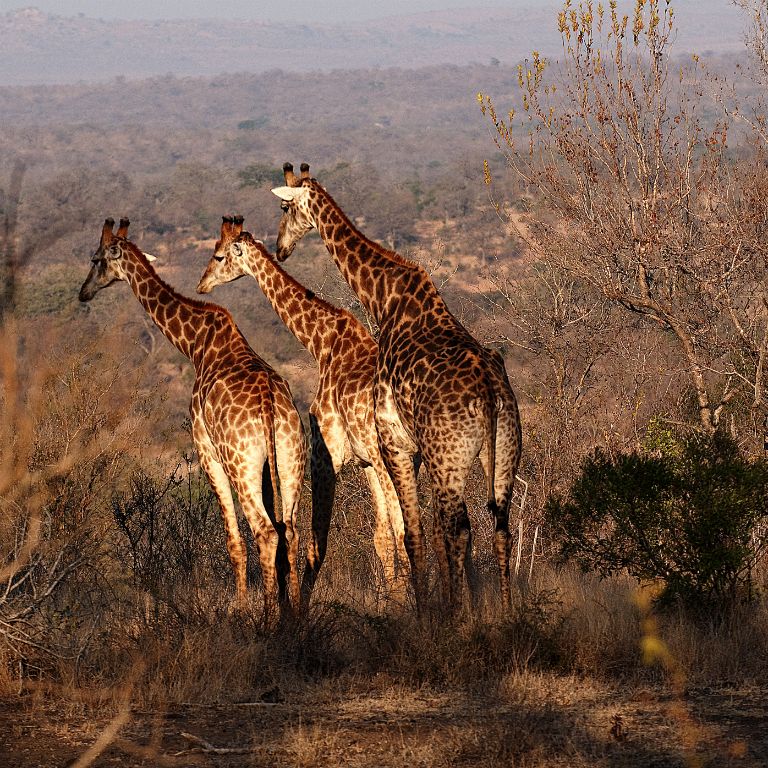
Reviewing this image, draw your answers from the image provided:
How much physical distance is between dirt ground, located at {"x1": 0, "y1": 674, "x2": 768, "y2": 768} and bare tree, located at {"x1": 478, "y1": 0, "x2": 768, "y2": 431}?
5.61 metres

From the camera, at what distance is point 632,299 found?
41.3ft

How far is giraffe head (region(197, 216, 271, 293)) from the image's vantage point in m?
10.1

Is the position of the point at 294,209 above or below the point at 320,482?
above

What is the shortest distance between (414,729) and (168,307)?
4903 millimetres

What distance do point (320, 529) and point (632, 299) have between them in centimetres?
470

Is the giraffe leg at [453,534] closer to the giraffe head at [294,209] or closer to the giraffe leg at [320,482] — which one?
the giraffe leg at [320,482]

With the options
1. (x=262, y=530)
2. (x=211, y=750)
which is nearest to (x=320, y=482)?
(x=262, y=530)

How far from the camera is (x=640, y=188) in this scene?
1246cm

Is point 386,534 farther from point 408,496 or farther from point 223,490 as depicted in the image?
point 223,490

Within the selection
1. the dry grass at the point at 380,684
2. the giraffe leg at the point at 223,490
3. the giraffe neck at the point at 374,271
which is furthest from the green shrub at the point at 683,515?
the giraffe leg at the point at 223,490

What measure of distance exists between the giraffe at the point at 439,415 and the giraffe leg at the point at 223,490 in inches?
52.5

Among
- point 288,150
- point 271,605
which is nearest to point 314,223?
point 271,605

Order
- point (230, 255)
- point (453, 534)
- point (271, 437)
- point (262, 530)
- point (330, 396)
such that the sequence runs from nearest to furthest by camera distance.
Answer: point (453, 534), point (271, 437), point (262, 530), point (330, 396), point (230, 255)

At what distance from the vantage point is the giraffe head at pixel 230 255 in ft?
33.0
